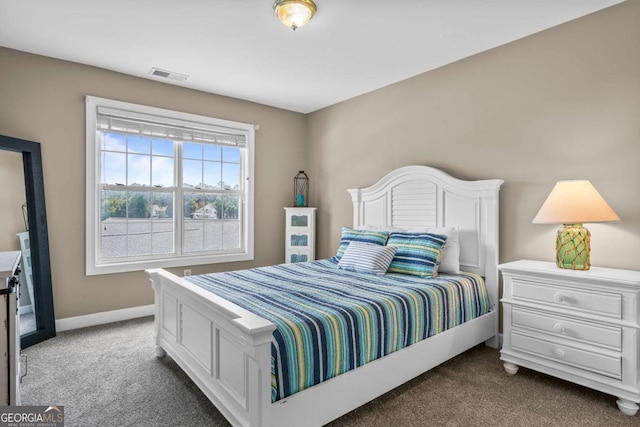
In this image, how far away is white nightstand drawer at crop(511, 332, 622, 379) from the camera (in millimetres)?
2057

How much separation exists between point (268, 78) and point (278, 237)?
207 centimetres

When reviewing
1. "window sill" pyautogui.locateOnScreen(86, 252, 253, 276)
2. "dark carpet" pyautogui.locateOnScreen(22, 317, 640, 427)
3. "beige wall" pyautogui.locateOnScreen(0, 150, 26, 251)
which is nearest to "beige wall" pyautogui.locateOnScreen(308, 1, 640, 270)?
"dark carpet" pyautogui.locateOnScreen(22, 317, 640, 427)

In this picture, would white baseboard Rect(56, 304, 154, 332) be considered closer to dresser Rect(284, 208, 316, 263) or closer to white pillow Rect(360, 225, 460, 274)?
dresser Rect(284, 208, 316, 263)

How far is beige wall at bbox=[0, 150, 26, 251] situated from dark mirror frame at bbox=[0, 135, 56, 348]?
0.05 meters

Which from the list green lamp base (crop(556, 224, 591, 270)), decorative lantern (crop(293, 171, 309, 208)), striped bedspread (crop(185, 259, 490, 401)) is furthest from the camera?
decorative lantern (crop(293, 171, 309, 208))

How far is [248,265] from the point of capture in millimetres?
4523

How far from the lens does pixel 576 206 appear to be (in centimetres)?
224

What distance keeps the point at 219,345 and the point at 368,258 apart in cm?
146

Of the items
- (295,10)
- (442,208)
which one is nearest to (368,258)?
(442,208)

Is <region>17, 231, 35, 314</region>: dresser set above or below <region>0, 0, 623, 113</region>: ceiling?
below

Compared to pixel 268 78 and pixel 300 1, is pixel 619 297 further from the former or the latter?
pixel 268 78

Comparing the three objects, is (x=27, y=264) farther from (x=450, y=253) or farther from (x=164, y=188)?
(x=450, y=253)

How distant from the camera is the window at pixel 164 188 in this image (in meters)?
3.52

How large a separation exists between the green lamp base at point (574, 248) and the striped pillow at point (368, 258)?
3.89 ft
